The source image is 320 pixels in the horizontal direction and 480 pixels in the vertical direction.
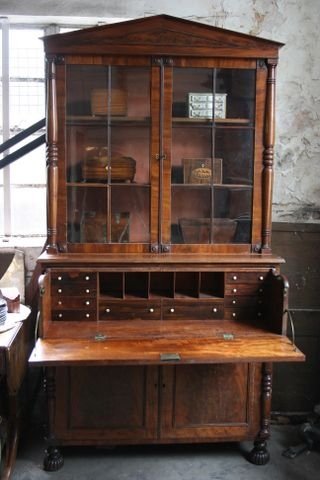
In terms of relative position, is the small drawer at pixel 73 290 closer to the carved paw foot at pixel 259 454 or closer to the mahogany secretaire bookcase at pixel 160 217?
the mahogany secretaire bookcase at pixel 160 217

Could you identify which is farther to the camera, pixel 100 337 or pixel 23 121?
pixel 23 121

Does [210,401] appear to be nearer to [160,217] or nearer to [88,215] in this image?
[160,217]

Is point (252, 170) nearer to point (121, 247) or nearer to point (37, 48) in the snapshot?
point (121, 247)

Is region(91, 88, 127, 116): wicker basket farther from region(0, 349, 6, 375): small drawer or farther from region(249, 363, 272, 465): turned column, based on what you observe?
region(249, 363, 272, 465): turned column

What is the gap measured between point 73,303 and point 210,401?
2.53ft

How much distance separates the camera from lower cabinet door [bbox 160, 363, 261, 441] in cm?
224

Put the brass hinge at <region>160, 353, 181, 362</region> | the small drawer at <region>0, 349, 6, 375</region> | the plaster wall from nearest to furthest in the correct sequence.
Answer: the brass hinge at <region>160, 353, 181, 362</region> → the small drawer at <region>0, 349, 6, 375</region> → the plaster wall

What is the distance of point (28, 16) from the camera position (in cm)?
255

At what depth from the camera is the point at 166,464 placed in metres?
2.29

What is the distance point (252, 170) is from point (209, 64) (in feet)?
1.68

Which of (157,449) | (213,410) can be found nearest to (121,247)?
(213,410)

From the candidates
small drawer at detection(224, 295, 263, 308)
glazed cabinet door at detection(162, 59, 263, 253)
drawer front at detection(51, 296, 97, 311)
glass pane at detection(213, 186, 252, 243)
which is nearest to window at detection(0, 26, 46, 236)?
drawer front at detection(51, 296, 97, 311)

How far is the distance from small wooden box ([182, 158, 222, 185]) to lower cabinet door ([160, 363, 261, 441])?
0.85m

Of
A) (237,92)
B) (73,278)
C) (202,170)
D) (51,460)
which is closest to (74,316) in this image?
(73,278)
